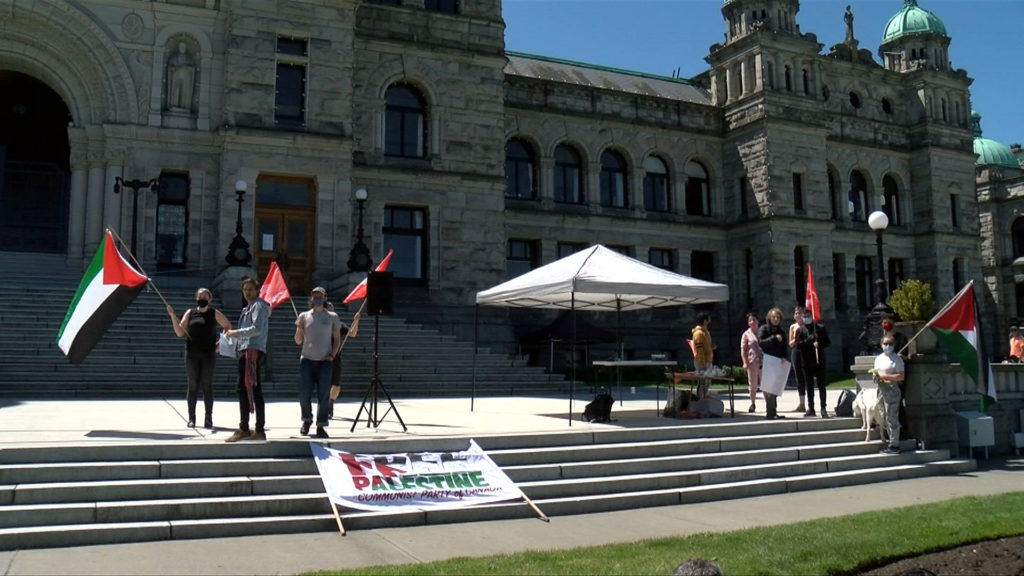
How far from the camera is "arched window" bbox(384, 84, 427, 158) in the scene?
2812 cm

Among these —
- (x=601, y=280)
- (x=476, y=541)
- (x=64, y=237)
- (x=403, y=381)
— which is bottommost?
(x=476, y=541)

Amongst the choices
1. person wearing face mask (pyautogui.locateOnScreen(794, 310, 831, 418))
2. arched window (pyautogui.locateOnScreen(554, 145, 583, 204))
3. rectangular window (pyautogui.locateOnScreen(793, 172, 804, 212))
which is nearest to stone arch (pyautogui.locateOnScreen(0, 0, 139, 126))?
arched window (pyautogui.locateOnScreen(554, 145, 583, 204))

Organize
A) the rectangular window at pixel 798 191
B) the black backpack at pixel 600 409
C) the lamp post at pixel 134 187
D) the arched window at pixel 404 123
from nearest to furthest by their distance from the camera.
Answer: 1. the black backpack at pixel 600 409
2. the lamp post at pixel 134 187
3. the arched window at pixel 404 123
4. the rectangular window at pixel 798 191

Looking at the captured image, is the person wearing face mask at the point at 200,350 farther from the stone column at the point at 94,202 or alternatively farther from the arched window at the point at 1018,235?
the arched window at the point at 1018,235

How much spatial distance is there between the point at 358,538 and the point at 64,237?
77.6 feet

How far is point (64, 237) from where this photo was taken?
27.0m

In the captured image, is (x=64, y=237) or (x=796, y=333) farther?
(x=64, y=237)

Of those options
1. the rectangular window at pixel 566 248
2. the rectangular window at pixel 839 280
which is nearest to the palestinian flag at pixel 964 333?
the rectangular window at pixel 566 248

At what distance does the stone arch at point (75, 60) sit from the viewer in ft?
77.9

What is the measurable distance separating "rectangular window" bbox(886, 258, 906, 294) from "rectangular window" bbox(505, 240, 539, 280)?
64.2 feet

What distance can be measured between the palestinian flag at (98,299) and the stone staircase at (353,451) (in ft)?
10.2

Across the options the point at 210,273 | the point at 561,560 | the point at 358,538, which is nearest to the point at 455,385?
the point at 210,273

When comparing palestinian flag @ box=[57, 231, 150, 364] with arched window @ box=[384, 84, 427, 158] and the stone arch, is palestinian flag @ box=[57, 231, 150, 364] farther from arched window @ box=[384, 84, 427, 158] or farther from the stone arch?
arched window @ box=[384, 84, 427, 158]

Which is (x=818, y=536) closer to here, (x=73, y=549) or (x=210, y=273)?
(x=73, y=549)
